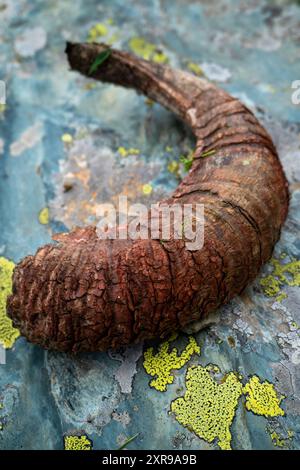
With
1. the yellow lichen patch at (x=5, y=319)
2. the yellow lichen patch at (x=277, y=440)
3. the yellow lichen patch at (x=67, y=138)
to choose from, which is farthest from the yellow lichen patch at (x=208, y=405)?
the yellow lichen patch at (x=67, y=138)

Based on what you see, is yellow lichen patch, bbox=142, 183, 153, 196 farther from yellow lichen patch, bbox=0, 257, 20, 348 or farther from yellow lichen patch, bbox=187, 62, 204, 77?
yellow lichen patch, bbox=187, 62, 204, 77

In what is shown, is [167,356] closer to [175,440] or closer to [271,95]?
[175,440]

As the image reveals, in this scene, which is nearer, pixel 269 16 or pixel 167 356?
pixel 167 356

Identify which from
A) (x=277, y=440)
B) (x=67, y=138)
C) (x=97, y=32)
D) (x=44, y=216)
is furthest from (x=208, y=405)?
(x=97, y=32)

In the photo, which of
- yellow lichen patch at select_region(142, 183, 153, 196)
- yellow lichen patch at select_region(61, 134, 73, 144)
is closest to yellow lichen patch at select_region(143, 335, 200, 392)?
yellow lichen patch at select_region(142, 183, 153, 196)
